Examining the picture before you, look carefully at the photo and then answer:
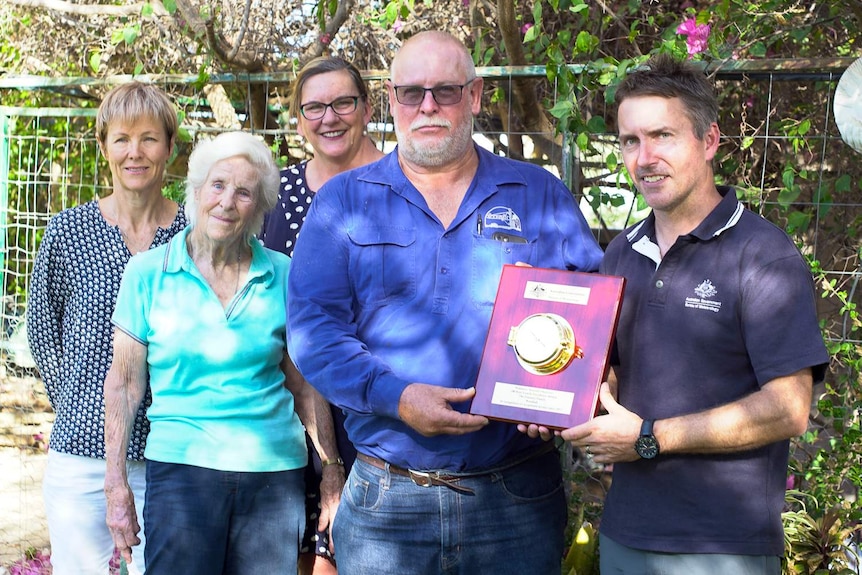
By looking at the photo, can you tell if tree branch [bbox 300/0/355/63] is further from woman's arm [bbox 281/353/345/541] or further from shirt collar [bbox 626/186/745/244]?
shirt collar [bbox 626/186/745/244]

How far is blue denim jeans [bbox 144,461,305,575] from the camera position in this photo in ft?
10.3

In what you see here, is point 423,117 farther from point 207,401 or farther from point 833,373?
point 833,373

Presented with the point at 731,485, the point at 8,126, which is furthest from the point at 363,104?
the point at 8,126

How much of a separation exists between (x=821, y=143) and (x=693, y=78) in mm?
1992

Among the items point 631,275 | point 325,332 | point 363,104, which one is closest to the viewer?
point 631,275

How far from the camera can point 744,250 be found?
2523 mm

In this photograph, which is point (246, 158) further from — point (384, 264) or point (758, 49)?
point (758, 49)

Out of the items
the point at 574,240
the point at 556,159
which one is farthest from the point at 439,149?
the point at 556,159

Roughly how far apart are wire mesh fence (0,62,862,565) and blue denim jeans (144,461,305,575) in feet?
4.80

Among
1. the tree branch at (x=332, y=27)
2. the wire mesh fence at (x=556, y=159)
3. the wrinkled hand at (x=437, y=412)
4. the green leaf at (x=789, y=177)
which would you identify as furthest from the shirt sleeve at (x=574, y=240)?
the tree branch at (x=332, y=27)

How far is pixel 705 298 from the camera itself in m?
2.54

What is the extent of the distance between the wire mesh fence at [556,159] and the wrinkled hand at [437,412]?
5.07 ft

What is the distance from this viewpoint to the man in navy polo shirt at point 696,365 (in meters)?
2.45

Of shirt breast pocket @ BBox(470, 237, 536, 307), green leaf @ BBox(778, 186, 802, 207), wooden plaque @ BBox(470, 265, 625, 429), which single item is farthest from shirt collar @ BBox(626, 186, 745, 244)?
green leaf @ BBox(778, 186, 802, 207)
